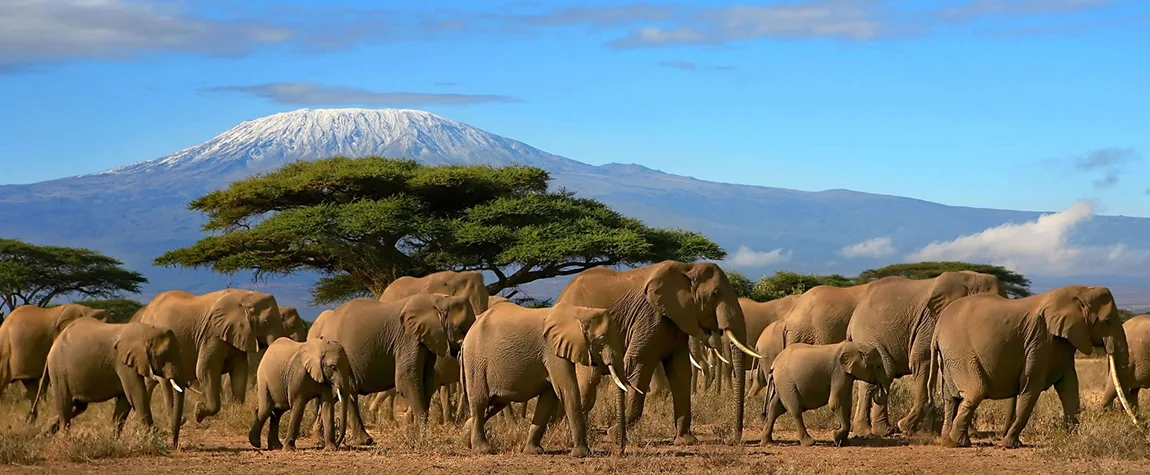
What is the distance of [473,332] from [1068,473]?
5.53 m

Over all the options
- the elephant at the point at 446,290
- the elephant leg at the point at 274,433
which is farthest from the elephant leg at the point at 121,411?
the elephant at the point at 446,290

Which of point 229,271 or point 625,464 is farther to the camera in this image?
point 229,271

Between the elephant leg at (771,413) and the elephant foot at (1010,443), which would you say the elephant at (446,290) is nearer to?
the elephant leg at (771,413)

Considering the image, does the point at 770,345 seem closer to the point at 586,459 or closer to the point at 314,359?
the point at 586,459

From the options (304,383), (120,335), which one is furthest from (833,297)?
(120,335)

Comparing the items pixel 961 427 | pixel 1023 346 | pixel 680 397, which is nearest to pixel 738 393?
pixel 680 397

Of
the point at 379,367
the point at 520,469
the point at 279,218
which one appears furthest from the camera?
the point at 279,218

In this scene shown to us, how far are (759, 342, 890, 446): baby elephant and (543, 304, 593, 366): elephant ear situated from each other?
2.87 meters

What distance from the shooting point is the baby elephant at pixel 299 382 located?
1535 cm

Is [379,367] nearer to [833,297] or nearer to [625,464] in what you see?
[625,464]

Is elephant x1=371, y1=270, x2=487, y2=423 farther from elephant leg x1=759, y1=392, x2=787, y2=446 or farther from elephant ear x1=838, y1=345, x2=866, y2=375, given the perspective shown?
elephant ear x1=838, y1=345, x2=866, y2=375

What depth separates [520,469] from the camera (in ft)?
44.5

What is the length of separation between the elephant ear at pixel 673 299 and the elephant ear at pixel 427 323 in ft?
7.19

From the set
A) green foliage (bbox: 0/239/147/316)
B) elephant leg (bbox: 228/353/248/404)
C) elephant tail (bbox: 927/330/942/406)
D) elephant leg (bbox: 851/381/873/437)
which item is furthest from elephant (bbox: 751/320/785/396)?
green foliage (bbox: 0/239/147/316)
